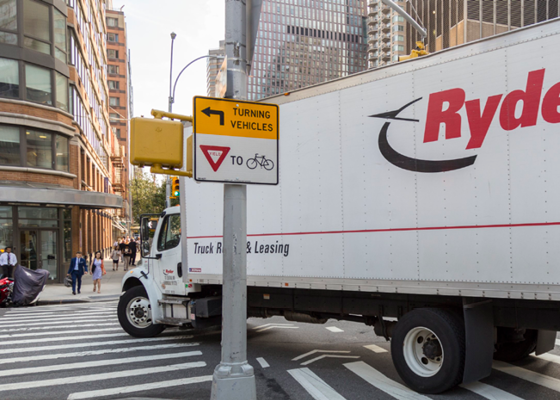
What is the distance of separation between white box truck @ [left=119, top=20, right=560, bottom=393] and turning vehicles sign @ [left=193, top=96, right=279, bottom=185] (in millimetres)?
1851

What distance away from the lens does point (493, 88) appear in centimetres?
546

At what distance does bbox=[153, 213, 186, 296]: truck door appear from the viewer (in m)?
9.27

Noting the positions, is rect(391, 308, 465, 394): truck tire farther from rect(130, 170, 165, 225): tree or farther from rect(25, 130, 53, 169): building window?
rect(130, 170, 165, 225): tree

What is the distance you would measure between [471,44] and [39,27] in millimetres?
24345

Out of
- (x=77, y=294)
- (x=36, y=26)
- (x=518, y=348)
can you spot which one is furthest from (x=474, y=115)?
(x=36, y=26)

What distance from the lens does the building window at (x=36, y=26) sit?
2372 centimetres

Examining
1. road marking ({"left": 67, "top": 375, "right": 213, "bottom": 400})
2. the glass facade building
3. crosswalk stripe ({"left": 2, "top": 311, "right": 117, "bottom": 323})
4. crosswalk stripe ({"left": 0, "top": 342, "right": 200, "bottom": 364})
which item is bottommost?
crosswalk stripe ({"left": 2, "top": 311, "right": 117, "bottom": 323})

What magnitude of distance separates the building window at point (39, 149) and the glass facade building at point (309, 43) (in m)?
130

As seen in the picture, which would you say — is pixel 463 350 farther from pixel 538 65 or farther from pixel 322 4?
pixel 322 4

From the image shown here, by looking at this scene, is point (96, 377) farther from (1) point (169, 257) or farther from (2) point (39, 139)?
(2) point (39, 139)

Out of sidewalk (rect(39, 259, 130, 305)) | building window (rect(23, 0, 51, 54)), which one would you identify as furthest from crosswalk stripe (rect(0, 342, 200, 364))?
building window (rect(23, 0, 51, 54))

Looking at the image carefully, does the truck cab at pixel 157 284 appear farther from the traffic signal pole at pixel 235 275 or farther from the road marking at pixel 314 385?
the traffic signal pole at pixel 235 275

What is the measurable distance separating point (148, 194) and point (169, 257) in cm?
3397

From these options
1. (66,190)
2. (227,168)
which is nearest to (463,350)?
(227,168)
